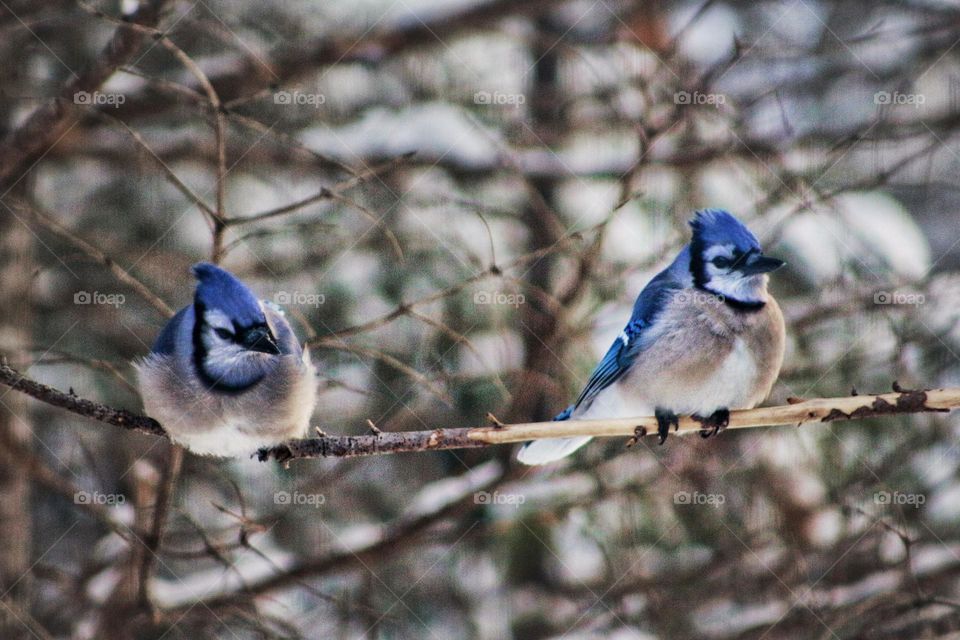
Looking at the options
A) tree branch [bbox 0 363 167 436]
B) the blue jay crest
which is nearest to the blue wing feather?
the blue jay crest

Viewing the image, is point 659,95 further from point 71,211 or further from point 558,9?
point 71,211

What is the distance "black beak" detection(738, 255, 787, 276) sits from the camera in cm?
294

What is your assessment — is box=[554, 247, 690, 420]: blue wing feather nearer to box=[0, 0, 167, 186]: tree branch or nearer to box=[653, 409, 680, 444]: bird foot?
box=[653, 409, 680, 444]: bird foot

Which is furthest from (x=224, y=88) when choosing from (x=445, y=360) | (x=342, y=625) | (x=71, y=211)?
(x=342, y=625)

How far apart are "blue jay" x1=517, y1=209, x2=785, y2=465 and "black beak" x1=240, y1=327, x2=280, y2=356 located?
849 mm

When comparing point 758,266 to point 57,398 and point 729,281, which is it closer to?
point 729,281

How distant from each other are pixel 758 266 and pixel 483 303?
131 centimetres

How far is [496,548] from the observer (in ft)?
15.2

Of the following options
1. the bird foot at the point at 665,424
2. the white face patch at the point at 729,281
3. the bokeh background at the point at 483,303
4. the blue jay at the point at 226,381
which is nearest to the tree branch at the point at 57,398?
the blue jay at the point at 226,381

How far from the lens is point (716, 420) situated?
304 cm

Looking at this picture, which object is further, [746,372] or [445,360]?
[445,360]

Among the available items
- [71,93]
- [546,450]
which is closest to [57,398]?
[71,93]

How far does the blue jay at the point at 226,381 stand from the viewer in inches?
111

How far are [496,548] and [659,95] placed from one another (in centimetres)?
206
